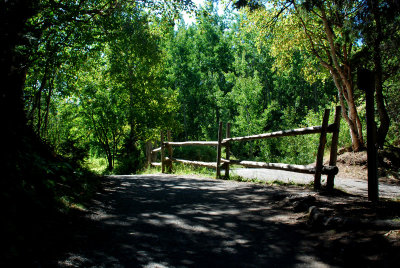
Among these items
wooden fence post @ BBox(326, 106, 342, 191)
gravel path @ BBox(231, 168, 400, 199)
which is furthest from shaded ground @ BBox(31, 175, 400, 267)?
gravel path @ BBox(231, 168, 400, 199)

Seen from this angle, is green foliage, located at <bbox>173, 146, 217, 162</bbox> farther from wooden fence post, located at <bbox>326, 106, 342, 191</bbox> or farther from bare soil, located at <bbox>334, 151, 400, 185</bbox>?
wooden fence post, located at <bbox>326, 106, 342, 191</bbox>

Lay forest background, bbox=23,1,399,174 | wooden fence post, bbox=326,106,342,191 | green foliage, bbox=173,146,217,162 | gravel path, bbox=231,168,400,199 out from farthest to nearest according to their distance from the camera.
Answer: green foliage, bbox=173,146,217,162 < forest background, bbox=23,1,399,174 < gravel path, bbox=231,168,400,199 < wooden fence post, bbox=326,106,342,191

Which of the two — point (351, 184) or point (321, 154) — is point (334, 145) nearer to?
point (321, 154)

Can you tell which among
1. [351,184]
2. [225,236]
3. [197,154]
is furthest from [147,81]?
[225,236]

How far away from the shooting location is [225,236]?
336cm

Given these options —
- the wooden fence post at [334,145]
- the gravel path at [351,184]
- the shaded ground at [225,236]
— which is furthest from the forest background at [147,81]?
the gravel path at [351,184]

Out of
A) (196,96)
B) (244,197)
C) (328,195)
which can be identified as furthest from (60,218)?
(196,96)

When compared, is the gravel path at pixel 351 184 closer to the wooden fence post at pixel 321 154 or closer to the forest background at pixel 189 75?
the wooden fence post at pixel 321 154

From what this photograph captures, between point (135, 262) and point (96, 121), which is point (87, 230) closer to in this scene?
point (135, 262)

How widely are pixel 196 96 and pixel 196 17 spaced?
2585 centimetres

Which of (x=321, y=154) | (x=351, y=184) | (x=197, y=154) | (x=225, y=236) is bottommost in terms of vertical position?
(x=225, y=236)

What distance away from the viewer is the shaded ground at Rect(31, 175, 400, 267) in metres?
2.58

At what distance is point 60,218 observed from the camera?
11.2 feet

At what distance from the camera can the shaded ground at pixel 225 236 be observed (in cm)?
258
